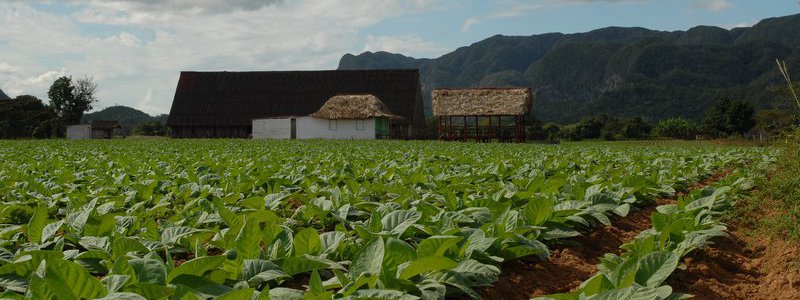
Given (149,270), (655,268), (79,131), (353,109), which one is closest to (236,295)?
(149,270)

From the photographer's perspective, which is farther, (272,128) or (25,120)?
(25,120)

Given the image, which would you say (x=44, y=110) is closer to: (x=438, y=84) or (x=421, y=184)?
(x=421, y=184)

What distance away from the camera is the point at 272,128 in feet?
151

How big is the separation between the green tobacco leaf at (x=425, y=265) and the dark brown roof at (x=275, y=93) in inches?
1819

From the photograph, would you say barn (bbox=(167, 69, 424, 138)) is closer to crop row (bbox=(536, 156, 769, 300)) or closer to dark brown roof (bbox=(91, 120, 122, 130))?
dark brown roof (bbox=(91, 120, 122, 130))

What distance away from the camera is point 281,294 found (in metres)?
2.36

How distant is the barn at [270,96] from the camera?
50.0 m

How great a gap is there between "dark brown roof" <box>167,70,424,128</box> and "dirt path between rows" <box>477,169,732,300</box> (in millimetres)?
44418

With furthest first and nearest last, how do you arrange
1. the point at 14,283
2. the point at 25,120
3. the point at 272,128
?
the point at 25,120, the point at 272,128, the point at 14,283

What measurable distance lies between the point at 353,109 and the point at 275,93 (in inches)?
421

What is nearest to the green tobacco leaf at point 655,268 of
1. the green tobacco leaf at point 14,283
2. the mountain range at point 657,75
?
the green tobacco leaf at point 14,283

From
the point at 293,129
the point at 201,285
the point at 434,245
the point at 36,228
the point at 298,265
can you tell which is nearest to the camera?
the point at 201,285

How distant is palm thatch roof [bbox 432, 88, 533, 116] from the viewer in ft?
132

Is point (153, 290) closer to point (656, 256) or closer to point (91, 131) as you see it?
point (656, 256)
